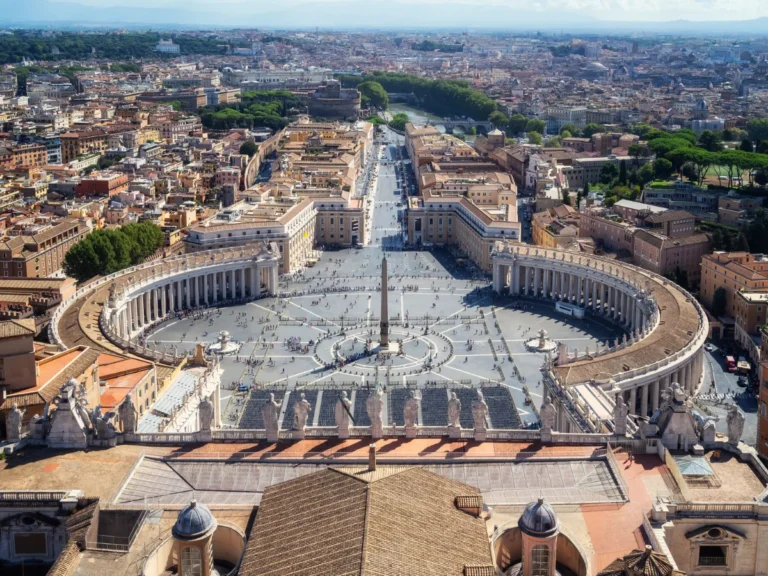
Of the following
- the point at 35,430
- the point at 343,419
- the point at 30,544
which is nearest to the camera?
the point at 30,544

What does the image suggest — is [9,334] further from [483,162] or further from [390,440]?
[483,162]

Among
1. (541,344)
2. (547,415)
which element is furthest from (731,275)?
(547,415)

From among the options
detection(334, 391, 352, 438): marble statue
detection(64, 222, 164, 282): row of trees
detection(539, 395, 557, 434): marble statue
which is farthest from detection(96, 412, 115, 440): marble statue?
detection(64, 222, 164, 282): row of trees

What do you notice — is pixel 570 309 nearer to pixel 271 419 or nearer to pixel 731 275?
pixel 731 275

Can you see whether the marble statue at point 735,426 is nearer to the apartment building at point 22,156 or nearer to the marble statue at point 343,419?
the marble statue at point 343,419

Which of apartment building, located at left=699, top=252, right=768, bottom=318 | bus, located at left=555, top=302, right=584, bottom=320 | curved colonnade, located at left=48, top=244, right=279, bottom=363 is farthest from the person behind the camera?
bus, located at left=555, top=302, right=584, bottom=320

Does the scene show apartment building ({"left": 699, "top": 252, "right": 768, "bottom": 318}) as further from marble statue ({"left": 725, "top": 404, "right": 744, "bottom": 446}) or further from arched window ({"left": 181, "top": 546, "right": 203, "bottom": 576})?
arched window ({"left": 181, "top": 546, "right": 203, "bottom": 576})
